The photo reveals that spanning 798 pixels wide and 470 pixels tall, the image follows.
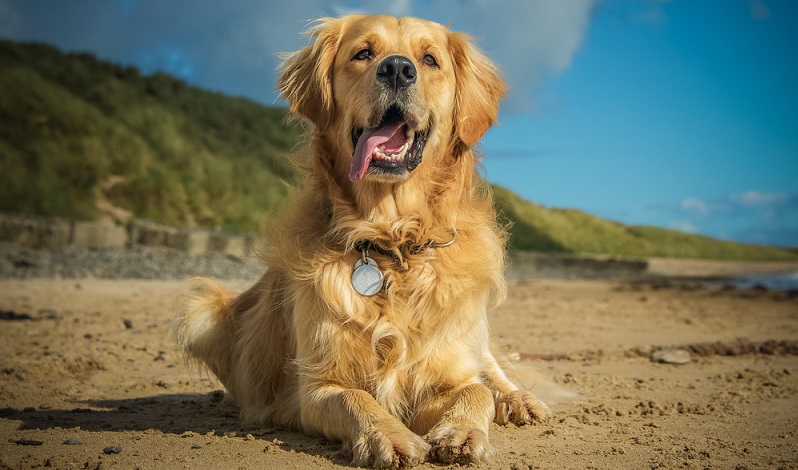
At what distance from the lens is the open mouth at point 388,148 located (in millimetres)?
3641

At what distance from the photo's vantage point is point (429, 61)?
13.0 feet

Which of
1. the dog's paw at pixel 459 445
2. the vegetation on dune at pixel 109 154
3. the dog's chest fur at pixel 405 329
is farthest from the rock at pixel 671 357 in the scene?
the vegetation on dune at pixel 109 154

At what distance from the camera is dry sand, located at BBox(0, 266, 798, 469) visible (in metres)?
3.30

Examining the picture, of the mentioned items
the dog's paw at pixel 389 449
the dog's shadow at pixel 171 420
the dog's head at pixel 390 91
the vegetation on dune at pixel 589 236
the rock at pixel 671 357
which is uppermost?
the vegetation on dune at pixel 589 236

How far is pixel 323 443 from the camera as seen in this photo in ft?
11.7

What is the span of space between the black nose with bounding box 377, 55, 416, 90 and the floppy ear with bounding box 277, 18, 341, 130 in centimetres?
49

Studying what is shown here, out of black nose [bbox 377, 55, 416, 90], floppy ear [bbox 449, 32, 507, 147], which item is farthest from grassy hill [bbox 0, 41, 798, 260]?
black nose [bbox 377, 55, 416, 90]

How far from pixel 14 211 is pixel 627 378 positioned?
60.6ft

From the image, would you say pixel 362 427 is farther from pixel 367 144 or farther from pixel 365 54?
pixel 365 54

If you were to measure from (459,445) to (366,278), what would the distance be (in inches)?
39.8

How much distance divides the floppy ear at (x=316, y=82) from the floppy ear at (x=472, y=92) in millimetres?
729

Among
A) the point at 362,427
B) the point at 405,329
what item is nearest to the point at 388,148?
the point at 405,329

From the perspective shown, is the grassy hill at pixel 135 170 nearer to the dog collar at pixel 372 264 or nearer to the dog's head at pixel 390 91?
the dog's head at pixel 390 91

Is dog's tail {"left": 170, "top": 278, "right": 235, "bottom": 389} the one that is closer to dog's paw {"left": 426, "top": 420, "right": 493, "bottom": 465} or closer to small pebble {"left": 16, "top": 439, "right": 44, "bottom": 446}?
→ small pebble {"left": 16, "top": 439, "right": 44, "bottom": 446}
